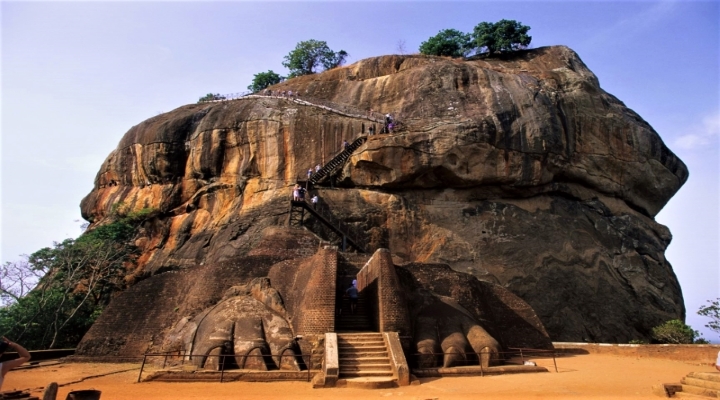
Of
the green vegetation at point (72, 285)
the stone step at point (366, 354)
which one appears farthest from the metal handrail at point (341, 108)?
the stone step at point (366, 354)

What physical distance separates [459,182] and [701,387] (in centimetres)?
1841

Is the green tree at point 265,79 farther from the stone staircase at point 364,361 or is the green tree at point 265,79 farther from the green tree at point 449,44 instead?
the stone staircase at point 364,361

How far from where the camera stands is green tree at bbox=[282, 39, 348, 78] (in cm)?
4834

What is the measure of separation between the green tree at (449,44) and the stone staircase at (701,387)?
110 feet

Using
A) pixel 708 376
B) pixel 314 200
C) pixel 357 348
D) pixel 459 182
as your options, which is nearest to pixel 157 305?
pixel 357 348

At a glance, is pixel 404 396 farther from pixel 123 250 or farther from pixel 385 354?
pixel 123 250

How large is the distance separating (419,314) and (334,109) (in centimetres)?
1883

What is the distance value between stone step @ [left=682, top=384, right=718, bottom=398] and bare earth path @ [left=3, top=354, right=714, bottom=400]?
2.03 ft

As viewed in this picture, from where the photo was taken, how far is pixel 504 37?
125 feet

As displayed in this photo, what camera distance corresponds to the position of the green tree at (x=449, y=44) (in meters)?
40.8

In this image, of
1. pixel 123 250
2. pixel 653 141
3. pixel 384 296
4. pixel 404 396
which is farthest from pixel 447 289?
pixel 653 141

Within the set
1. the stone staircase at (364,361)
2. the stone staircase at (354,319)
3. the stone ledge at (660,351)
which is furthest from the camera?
the stone ledge at (660,351)

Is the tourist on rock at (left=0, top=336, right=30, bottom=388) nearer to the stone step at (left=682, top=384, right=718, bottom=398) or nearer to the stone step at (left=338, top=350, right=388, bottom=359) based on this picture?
the stone step at (left=338, top=350, right=388, bottom=359)

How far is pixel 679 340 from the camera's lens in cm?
2214
